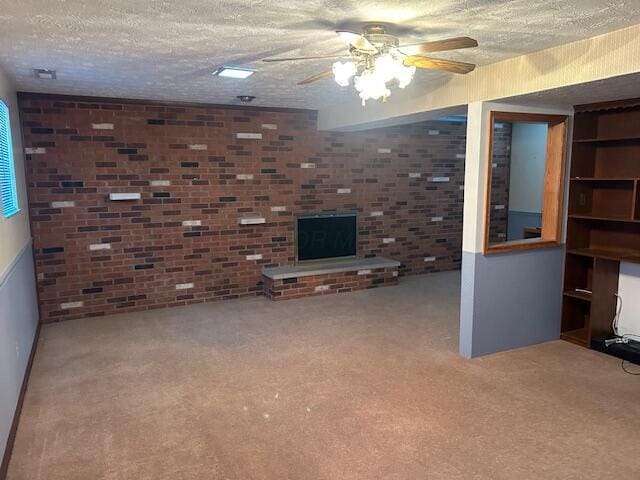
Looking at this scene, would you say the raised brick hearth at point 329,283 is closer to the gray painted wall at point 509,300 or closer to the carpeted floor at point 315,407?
the carpeted floor at point 315,407

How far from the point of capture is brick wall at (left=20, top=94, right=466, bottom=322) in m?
4.82

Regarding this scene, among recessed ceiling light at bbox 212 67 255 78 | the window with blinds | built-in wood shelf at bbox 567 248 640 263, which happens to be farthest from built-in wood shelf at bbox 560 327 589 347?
the window with blinds

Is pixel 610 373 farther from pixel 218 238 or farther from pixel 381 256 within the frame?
pixel 218 238

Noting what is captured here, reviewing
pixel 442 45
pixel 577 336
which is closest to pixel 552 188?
pixel 577 336

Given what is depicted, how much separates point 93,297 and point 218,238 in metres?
1.50

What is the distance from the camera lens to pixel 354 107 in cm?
514

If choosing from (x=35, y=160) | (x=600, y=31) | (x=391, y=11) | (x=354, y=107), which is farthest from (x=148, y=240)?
(x=600, y=31)

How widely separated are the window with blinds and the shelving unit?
180 inches

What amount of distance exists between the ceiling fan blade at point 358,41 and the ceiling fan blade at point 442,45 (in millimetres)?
150

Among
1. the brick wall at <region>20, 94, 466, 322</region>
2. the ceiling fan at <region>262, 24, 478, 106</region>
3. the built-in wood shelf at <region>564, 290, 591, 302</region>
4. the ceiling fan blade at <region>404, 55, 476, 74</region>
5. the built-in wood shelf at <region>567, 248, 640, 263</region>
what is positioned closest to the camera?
the ceiling fan at <region>262, 24, 478, 106</region>

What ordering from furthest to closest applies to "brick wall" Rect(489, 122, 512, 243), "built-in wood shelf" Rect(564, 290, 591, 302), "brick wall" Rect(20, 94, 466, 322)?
"brick wall" Rect(489, 122, 512, 243)
"brick wall" Rect(20, 94, 466, 322)
"built-in wood shelf" Rect(564, 290, 591, 302)

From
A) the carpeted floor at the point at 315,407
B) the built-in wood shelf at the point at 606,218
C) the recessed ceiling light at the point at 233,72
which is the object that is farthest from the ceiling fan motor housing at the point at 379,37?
the built-in wood shelf at the point at 606,218

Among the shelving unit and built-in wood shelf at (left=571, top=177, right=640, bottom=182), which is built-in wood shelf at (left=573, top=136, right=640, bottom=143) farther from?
built-in wood shelf at (left=571, top=177, right=640, bottom=182)

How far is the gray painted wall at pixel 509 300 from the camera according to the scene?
3789 mm
